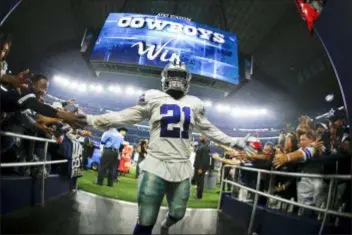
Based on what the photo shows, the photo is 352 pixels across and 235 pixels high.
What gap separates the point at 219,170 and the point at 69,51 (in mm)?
807

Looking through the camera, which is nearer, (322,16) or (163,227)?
(163,227)

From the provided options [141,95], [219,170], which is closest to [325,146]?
[219,170]

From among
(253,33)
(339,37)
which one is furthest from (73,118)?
(339,37)

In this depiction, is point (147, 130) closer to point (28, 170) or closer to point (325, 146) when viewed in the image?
point (28, 170)

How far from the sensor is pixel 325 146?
1.12 metres

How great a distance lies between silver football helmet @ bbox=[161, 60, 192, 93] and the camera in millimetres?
1193

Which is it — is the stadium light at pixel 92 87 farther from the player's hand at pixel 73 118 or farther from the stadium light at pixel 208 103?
the stadium light at pixel 208 103

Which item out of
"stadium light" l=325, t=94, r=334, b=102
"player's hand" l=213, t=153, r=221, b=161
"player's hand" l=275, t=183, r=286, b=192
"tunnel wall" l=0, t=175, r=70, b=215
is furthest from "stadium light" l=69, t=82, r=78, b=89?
"stadium light" l=325, t=94, r=334, b=102

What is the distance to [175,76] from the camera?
1201mm

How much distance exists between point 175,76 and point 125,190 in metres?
0.50

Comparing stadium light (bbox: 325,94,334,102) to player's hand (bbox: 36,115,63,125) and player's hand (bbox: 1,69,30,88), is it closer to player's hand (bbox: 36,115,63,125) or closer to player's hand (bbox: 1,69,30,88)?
player's hand (bbox: 36,115,63,125)

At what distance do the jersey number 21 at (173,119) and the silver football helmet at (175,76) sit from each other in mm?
89

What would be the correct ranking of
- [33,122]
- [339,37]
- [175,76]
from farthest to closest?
1. [339,37]
2. [175,76]
3. [33,122]

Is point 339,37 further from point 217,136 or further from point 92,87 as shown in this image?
point 92,87
